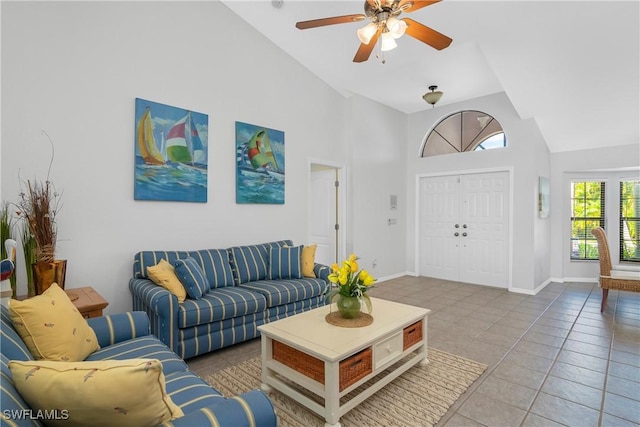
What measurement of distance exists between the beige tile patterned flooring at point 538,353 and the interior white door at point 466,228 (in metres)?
0.67

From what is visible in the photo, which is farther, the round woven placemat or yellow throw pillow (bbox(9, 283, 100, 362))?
the round woven placemat

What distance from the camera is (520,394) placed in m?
2.22

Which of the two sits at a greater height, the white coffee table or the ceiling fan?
the ceiling fan

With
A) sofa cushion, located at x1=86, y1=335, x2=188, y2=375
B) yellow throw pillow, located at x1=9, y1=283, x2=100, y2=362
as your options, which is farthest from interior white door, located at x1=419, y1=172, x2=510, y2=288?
yellow throw pillow, located at x1=9, y1=283, x2=100, y2=362

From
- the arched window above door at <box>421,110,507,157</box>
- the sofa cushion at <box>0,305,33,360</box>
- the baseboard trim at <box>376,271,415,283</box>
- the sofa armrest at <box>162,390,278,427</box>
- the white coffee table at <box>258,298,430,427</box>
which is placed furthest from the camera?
the baseboard trim at <box>376,271,415,283</box>

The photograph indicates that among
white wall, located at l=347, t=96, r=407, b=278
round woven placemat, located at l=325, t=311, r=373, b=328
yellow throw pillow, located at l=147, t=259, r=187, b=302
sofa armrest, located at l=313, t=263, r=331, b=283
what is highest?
white wall, located at l=347, t=96, r=407, b=278

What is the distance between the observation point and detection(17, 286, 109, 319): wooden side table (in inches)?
87.1

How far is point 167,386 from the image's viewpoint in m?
1.50

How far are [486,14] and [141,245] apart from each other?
162 inches

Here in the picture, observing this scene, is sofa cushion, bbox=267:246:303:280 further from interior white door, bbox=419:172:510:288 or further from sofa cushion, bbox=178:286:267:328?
interior white door, bbox=419:172:510:288

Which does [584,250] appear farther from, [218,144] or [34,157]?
[34,157]

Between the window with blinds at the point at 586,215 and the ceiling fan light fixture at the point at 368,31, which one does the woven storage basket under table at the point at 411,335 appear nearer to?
the ceiling fan light fixture at the point at 368,31

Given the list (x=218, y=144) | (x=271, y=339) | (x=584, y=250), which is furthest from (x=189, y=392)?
(x=584, y=250)

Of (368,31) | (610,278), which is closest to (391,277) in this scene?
(610,278)
